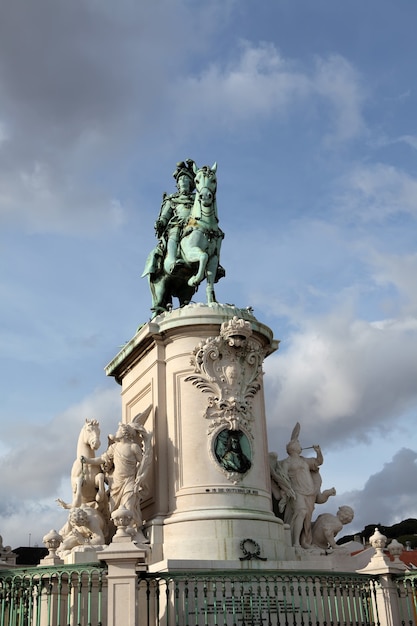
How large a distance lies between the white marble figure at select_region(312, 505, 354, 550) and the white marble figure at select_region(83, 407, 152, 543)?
4.13m

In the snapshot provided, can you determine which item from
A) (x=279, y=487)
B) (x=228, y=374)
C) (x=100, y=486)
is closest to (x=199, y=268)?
(x=228, y=374)

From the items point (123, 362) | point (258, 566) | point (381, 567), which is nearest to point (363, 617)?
point (381, 567)

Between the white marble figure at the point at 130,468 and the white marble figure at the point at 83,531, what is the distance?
46 centimetres

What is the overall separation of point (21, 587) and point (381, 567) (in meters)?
6.56

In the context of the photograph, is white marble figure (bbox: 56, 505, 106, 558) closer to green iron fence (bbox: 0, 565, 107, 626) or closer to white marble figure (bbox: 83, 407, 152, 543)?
white marble figure (bbox: 83, 407, 152, 543)

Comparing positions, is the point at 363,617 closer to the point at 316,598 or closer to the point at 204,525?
the point at 316,598

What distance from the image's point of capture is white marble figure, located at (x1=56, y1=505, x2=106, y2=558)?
16859mm

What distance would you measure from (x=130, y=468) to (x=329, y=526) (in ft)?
15.7

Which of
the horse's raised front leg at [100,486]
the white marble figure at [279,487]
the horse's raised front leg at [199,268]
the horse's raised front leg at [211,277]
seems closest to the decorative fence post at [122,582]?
the horse's raised front leg at [100,486]

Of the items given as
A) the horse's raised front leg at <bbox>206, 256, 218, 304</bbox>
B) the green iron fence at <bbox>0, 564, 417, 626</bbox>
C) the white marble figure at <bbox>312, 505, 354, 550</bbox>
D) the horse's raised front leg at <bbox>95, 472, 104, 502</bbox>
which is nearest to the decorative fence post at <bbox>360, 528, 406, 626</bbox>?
the green iron fence at <bbox>0, 564, 417, 626</bbox>

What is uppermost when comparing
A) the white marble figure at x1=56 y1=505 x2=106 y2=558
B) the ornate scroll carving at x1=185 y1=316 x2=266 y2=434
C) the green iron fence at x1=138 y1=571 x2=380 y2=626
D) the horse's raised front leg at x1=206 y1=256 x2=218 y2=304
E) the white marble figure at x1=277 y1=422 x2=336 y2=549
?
the horse's raised front leg at x1=206 y1=256 x2=218 y2=304

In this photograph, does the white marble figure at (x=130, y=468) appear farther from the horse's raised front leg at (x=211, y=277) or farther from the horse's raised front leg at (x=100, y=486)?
the horse's raised front leg at (x=211, y=277)

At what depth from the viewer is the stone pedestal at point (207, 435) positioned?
16.6 metres

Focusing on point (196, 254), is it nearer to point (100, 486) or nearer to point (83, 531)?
point (100, 486)
